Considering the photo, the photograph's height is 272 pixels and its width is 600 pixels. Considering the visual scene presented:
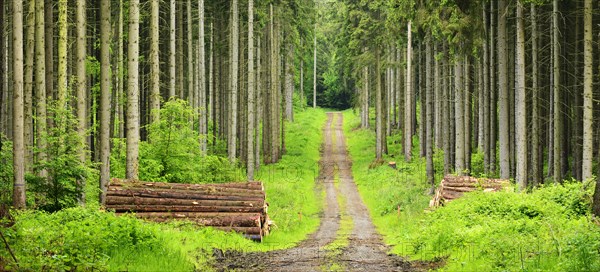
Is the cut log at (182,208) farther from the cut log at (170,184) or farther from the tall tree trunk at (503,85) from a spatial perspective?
the tall tree trunk at (503,85)

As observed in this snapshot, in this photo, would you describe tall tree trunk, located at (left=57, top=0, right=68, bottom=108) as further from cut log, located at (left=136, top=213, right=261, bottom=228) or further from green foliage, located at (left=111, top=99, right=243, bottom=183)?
cut log, located at (left=136, top=213, right=261, bottom=228)

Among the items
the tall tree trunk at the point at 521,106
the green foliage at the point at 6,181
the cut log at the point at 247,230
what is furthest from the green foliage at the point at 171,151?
the tall tree trunk at the point at 521,106

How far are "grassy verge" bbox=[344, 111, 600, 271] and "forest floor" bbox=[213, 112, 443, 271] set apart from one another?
750 mm

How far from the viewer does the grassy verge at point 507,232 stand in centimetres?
973

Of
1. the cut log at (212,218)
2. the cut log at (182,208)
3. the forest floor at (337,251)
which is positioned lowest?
the forest floor at (337,251)

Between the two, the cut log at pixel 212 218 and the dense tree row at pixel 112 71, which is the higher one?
the dense tree row at pixel 112 71

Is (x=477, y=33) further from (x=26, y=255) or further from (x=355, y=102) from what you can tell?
(x=355, y=102)

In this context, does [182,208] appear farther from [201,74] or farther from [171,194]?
[201,74]

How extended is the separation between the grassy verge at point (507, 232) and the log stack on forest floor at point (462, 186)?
3.88ft

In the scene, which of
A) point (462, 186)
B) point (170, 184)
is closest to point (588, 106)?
point (462, 186)

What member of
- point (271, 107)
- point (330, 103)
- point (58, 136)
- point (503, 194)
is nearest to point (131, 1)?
point (58, 136)

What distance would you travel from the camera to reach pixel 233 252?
13.8 meters

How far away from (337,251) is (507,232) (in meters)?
3.78

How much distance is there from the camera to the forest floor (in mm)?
12008
